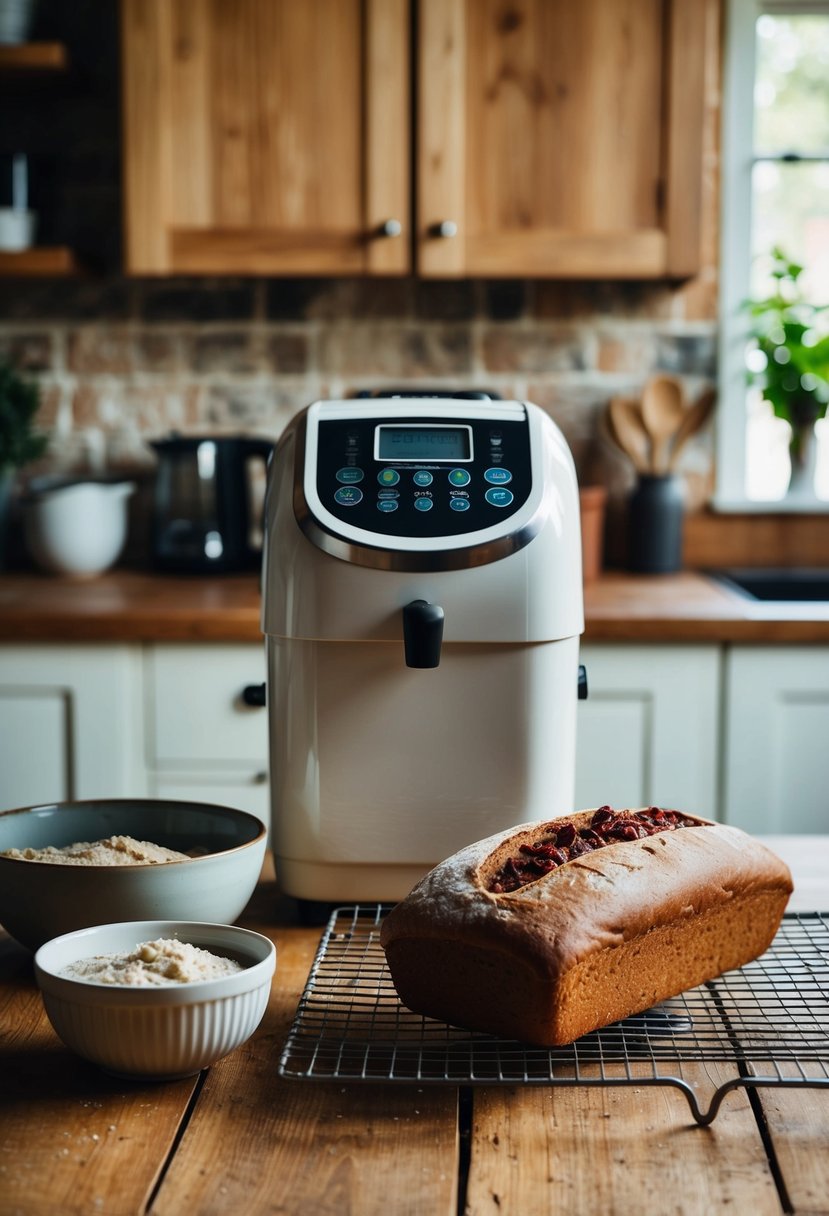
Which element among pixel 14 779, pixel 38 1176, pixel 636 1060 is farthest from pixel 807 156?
pixel 38 1176

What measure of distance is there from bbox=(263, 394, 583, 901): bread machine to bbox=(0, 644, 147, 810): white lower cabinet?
3.67 ft

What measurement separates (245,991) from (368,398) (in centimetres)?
64

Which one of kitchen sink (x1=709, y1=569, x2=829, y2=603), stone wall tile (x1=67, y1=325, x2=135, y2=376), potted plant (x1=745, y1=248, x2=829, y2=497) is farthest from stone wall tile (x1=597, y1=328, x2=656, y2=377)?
stone wall tile (x1=67, y1=325, x2=135, y2=376)

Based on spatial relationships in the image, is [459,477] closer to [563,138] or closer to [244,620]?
[244,620]

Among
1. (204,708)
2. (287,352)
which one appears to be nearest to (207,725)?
(204,708)

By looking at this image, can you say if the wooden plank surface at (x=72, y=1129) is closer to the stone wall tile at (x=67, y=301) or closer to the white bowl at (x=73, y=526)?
the white bowl at (x=73, y=526)

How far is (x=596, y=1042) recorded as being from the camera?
89 centimetres

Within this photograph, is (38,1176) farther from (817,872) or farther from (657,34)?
(657,34)

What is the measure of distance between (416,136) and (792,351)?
36.1 inches

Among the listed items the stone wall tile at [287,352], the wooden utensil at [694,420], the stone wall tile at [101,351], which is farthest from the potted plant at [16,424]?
the wooden utensil at [694,420]

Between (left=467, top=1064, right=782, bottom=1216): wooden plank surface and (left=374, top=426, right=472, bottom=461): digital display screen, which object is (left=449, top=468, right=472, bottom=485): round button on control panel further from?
(left=467, top=1064, right=782, bottom=1216): wooden plank surface

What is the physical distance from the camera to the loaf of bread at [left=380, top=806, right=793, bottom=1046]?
0.86 meters

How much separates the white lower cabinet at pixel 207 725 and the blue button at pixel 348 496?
1.08 meters

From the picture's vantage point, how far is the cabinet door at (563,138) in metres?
2.33
